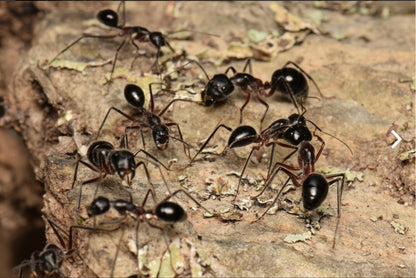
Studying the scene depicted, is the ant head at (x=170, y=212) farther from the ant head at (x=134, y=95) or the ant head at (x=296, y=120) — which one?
the ant head at (x=296, y=120)

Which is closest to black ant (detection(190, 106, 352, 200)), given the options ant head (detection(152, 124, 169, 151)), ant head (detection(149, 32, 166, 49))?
ant head (detection(152, 124, 169, 151))

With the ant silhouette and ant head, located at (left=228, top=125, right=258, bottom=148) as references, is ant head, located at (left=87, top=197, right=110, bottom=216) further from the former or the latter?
the ant silhouette

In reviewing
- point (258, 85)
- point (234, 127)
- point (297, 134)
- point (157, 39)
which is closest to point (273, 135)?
point (297, 134)

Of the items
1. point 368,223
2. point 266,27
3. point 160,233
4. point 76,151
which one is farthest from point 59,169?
point 266,27

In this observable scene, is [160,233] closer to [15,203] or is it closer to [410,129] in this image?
[410,129]

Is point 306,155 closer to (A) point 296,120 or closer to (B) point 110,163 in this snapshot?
(A) point 296,120

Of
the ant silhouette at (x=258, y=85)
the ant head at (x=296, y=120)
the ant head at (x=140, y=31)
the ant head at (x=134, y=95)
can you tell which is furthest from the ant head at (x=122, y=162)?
the ant head at (x=140, y=31)
